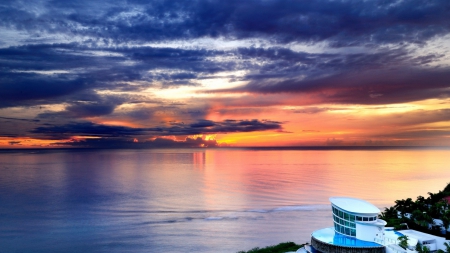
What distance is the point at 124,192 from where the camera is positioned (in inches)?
3258

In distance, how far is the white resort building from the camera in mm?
32281

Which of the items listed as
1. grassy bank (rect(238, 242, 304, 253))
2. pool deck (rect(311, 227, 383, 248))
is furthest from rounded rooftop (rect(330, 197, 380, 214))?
grassy bank (rect(238, 242, 304, 253))

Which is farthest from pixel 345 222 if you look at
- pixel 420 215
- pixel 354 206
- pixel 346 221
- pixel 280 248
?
pixel 420 215

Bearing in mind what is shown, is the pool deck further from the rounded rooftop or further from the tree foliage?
the tree foliage

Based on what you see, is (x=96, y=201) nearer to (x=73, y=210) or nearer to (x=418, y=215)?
(x=73, y=210)

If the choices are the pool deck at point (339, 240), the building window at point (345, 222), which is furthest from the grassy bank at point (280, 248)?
the building window at point (345, 222)

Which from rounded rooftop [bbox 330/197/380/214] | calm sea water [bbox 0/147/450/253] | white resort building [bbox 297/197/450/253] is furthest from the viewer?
calm sea water [bbox 0/147/450/253]

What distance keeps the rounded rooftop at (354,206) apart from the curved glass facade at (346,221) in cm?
55

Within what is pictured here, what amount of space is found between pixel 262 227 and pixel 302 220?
841 cm

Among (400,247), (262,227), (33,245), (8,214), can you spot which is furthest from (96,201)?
(400,247)

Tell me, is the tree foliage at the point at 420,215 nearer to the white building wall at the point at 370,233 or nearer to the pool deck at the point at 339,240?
the white building wall at the point at 370,233

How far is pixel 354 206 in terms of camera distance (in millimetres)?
35250

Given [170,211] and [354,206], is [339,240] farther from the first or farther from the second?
[170,211]

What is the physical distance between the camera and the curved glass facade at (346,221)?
112 feet
